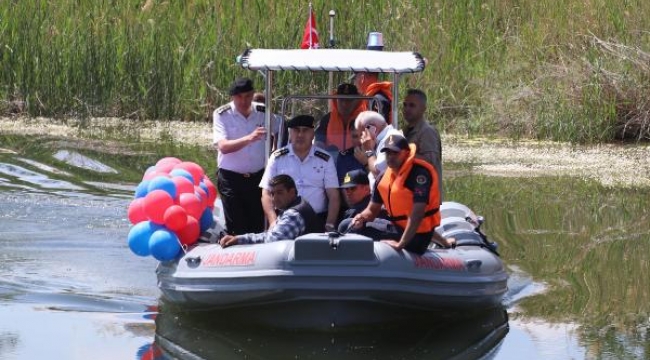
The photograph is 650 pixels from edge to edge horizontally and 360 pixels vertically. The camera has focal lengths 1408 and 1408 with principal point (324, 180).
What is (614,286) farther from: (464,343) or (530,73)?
(530,73)

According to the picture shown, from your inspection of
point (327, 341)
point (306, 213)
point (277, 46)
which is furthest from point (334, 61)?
point (277, 46)

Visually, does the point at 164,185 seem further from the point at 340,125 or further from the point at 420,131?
the point at 420,131

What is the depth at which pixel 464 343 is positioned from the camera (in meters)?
7.86

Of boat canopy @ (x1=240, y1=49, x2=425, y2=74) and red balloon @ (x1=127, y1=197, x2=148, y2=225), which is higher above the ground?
boat canopy @ (x1=240, y1=49, x2=425, y2=74)

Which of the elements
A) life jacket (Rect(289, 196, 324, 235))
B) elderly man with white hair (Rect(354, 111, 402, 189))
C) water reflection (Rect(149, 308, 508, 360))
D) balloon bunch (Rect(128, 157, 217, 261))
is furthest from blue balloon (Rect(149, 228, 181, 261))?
elderly man with white hair (Rect(354, 111, 402, 189))

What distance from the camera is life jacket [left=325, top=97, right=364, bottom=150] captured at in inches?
353

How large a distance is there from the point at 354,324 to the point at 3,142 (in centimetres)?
829

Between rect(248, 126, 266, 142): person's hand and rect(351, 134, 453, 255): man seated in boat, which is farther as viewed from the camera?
rect(248, 126, 266, 142): person's hand

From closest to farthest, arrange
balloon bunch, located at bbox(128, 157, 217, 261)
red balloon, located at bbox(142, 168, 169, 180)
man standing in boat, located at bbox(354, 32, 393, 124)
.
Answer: balloon bunch, located at bbox(128, 157, 217, 261)
red balloon, located at bbox(142, 168, 169, 180)
man standing in boat, located at bbox(354, 32, 393, 124)

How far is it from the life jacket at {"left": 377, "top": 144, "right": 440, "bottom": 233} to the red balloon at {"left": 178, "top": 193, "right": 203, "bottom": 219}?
4.03 feet

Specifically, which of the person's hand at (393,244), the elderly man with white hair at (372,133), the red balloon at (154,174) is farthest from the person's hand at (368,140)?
the red balloon at (154,174)

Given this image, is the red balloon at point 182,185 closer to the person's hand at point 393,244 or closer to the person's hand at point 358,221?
the person's hand at point 358,221

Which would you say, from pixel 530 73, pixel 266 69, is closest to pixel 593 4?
pixel 530 73

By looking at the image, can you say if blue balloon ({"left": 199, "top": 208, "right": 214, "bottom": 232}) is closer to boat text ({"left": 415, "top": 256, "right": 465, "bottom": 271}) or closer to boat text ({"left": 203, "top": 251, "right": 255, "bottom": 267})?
boat text ({"left": 203, "top": 251, "right": 255, "bottom": 267})
